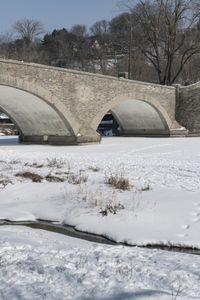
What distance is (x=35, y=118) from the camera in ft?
89.5

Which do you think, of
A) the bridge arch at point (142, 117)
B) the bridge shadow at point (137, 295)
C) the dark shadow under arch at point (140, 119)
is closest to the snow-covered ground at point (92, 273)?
the bridge shadow at point (137, 295)

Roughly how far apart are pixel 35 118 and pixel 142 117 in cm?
1093

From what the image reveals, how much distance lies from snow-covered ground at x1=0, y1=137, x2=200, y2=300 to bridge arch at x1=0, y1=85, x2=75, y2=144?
8.38 metres

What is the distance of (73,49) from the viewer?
225 feet

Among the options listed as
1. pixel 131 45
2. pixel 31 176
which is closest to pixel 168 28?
pixel 131 45

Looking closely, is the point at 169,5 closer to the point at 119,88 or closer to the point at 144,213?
the point at 119,88

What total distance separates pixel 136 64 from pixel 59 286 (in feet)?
179

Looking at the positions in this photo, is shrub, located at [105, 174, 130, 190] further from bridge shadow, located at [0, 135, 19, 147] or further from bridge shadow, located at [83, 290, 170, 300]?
bridge shadow, located at [0, 135, 19, 147]

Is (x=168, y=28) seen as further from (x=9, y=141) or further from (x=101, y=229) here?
(x=101, y=229)

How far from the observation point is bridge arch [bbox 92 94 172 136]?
111 feet

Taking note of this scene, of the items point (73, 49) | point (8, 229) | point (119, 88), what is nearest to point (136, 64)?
point (73, 49)

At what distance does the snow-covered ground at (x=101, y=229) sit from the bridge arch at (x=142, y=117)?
16804mm

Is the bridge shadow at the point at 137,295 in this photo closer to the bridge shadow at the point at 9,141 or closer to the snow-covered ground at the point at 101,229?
the snow-covered ground at the point at 101,229

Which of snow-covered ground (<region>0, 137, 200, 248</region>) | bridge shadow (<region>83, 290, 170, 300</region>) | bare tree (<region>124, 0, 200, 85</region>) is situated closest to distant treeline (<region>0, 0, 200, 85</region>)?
bare tree (<region>124, 0, 200, 85</region>)
